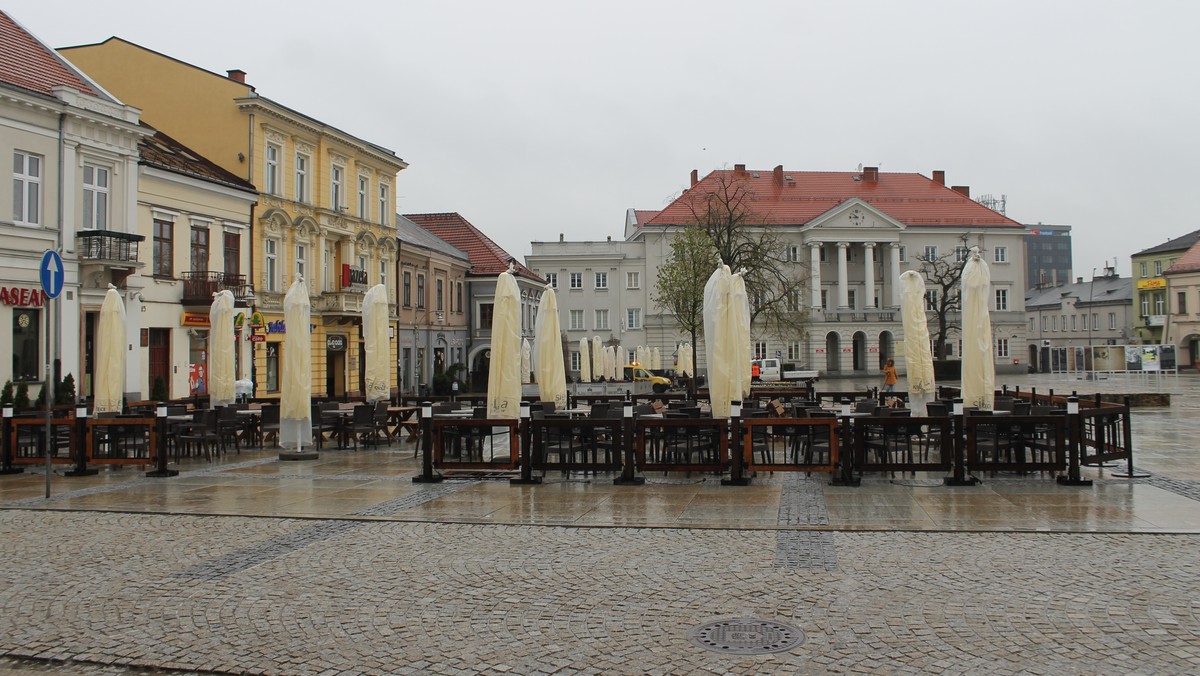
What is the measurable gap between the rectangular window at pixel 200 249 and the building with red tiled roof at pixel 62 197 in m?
3.84

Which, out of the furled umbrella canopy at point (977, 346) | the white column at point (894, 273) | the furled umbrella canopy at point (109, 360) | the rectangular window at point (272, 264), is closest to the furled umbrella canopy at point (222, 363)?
the furled umbrella canopy at point (109, 360)

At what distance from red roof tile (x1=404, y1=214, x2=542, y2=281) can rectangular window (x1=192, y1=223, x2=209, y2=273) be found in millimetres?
24459

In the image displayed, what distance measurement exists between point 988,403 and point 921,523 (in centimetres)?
540

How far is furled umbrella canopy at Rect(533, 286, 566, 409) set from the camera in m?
16.6

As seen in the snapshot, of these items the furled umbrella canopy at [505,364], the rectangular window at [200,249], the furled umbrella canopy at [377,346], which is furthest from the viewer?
the rectangular window at [200,249]

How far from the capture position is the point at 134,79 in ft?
109

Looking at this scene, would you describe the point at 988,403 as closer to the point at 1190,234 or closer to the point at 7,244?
the point at 7,244

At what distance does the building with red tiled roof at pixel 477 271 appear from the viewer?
52875 mm

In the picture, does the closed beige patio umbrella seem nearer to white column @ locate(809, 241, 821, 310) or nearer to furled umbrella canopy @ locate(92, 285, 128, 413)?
furled umbrella canopy @ locate(92, 285, 128, 413)

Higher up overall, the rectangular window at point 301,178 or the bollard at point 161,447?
the rectangular window at point 301,178

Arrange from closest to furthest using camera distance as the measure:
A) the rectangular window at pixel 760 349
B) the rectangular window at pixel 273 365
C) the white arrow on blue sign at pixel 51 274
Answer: the white arrow on blue sign at pixel 51 274 → the rectangular window at pixel 273 365 → the rectangular window at pixel 760 349

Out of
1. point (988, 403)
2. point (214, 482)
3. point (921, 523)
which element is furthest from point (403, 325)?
point (921, 523)

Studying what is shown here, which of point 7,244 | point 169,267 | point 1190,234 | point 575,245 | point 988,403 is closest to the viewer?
point 988,403

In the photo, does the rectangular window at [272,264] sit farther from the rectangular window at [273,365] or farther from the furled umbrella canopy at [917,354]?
the furled umbrella canopy at [917,354]
